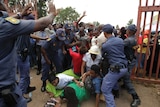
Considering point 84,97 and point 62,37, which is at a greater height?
point 62,37

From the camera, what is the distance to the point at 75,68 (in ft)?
15.9

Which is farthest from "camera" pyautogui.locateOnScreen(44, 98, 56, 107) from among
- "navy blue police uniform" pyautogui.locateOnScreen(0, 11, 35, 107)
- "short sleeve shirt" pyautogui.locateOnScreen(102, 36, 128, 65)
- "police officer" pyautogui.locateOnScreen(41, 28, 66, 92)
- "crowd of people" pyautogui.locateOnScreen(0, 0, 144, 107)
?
"navy blue police uniform" pyautogui.locateOnScreen(0, 11, 35, 107)

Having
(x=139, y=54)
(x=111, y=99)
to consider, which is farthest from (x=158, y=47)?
(x=111, y=99)

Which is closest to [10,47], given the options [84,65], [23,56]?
[23,56]

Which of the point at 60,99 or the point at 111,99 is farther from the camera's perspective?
the point at 60,99

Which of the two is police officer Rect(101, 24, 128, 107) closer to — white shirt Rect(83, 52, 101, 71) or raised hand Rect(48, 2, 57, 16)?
white shirt Rect(83, 52, 101, 71)

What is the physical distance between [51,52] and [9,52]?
2.99m

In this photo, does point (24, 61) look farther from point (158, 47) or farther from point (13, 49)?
point (158, 47)

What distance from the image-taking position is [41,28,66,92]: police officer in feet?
15.2

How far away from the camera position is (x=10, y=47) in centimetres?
188

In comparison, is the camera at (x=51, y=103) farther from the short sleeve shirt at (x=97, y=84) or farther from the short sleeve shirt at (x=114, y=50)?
the short sleeve shirt at (x=114, y=50)

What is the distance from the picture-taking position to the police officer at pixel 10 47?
1.69 m

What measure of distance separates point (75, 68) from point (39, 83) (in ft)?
4.12

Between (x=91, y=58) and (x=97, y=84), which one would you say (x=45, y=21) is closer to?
(x=97, y=84)
